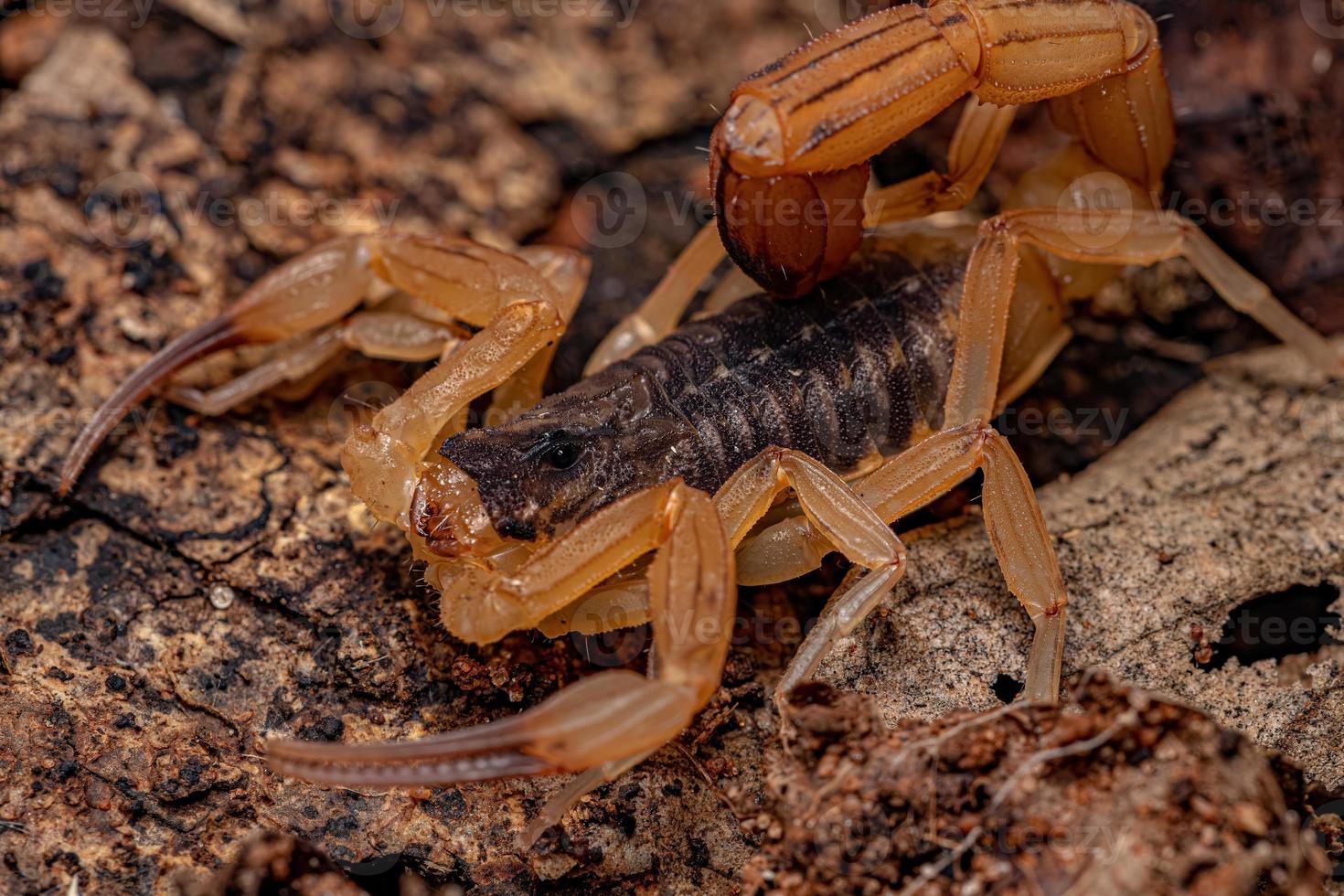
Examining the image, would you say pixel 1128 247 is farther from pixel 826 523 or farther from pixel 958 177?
pixel 826 523

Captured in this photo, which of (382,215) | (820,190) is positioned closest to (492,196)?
(382,215)

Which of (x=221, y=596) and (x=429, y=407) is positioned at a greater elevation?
(x=429, y=407)

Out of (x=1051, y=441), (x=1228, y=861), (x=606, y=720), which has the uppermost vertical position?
(x=606, y=720)

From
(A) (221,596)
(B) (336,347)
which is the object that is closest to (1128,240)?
(B) (336,347)

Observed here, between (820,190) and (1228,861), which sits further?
(820,190)

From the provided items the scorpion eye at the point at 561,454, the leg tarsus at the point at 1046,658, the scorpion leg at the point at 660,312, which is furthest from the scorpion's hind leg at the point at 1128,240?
the scorpion eye at the point at 561,454

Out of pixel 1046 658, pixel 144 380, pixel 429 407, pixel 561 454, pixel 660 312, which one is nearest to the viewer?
pixel 1046 658

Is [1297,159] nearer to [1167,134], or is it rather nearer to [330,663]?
[1167,134]
